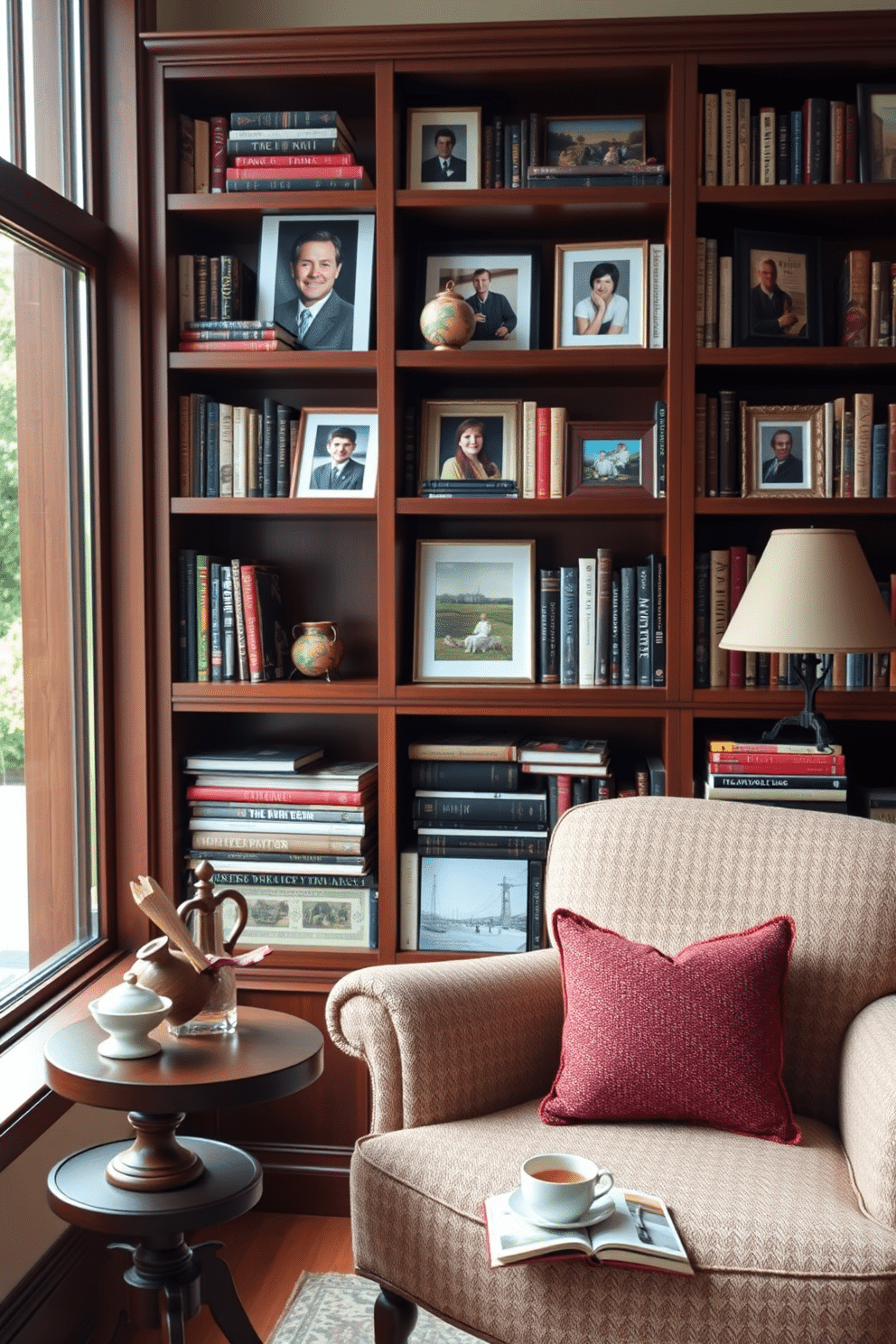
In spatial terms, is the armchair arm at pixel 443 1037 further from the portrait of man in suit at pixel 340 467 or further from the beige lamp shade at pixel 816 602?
the portrait of man in suit at pixel 340 467

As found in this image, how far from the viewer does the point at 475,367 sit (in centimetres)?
252

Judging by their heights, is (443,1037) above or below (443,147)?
below

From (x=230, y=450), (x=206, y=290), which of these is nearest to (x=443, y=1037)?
(x=230, y=450)

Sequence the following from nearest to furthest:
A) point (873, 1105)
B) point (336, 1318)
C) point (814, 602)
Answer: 1. point (873, 1105)
2. point (814, 602)
3. point (336, 1318)

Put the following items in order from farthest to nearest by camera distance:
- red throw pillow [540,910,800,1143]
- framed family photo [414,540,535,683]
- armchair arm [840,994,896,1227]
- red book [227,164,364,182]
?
framed family photo [414,540,535,683] → red book [227,164,364,182] → red throw pillow [540,910,800,1143] → armchair arm [840,994,896,1227]

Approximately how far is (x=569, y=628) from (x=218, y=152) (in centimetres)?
131

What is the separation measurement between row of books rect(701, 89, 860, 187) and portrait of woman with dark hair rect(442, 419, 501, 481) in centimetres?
71

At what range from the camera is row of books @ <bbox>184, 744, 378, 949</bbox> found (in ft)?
8.55

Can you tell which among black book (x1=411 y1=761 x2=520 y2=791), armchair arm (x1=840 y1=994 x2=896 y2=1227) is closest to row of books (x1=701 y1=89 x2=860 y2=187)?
black book (x1=411 y1=761 x2=520 y2=791)

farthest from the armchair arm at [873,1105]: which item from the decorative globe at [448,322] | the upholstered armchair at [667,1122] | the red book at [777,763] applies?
the decorative globe at [448,322]

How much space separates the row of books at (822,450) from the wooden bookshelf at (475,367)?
0.06 metres

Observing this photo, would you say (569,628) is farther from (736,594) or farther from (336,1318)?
(336,1318)

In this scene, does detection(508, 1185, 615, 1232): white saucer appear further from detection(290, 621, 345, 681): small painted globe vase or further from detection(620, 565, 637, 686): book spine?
detection(290, 621, 345, 681): small painted globe vase

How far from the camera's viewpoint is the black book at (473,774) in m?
2.61
